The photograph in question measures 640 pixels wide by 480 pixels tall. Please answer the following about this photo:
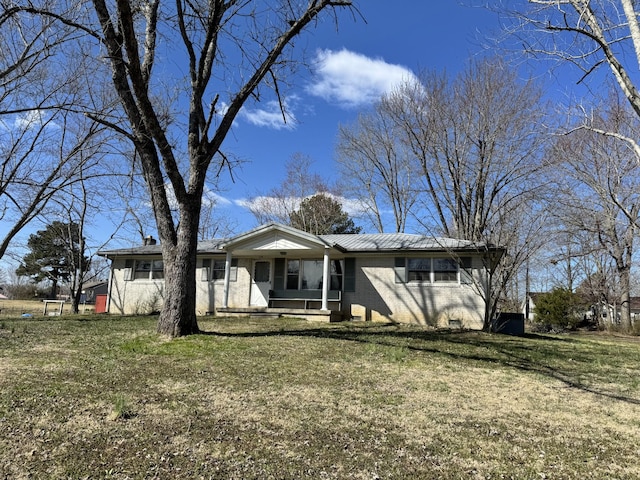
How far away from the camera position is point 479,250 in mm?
14203

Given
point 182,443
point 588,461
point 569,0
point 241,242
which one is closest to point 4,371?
point 182,443

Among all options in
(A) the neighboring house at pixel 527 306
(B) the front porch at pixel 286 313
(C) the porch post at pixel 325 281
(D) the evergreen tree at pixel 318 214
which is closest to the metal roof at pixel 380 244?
(C) the porch post at pixel 325 281

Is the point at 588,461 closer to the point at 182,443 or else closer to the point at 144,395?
the point at 182,443

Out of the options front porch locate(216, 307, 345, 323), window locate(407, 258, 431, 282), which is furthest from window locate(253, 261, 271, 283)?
window locate(407, 258, 431, 282)

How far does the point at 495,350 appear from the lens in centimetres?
976

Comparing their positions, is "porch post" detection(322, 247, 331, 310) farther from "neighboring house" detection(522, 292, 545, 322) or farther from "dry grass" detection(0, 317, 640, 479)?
"neighboring house" detection(522, 292, 545, 322)

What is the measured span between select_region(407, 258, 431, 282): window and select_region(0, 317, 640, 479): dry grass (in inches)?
280

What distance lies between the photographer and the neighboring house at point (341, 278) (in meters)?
15.0

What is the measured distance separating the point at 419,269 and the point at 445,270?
0.91 meters

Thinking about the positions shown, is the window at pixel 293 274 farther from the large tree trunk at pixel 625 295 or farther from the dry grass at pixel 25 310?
the large tree trunk at pixel 625 295

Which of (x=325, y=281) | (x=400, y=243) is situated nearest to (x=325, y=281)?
(x=325, y=281)

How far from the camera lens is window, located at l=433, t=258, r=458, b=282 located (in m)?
15.2

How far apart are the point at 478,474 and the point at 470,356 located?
5810mm

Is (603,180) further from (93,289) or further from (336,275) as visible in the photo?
(93,289)
